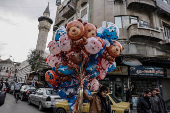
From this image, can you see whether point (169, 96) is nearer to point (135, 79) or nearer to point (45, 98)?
point (135, 79)

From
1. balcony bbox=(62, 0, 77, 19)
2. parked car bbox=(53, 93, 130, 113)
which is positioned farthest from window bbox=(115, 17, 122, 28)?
parked car bbox=(53, 93, 130, 113)

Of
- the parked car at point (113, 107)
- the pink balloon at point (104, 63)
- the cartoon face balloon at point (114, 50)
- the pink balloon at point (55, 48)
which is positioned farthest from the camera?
the parked car at point (113, 107)

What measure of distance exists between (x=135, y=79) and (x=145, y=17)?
7423mm

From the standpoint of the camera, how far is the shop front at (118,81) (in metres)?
11.6

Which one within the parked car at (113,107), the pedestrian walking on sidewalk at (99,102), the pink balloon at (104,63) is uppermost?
the pink balloon at (104,63)

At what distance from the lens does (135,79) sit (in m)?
12.1

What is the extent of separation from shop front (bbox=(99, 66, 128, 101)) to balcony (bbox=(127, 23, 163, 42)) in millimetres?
3432

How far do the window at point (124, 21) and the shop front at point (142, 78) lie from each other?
4811 mm

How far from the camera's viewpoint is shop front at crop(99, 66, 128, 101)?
11.6 meters

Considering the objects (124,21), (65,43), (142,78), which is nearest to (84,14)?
(124,21)

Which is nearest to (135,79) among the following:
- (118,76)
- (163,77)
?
(118,76)

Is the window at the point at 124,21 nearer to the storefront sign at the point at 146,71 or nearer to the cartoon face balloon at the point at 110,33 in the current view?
the storefront sign at the point at 146,71

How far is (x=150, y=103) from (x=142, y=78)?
30.5 ft

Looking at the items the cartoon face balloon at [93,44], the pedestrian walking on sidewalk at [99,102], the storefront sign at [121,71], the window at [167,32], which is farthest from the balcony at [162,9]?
the pedestrian walking on sidewalk at [99,102]
